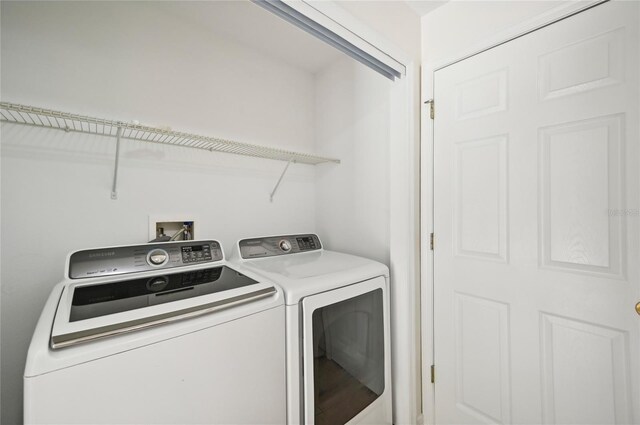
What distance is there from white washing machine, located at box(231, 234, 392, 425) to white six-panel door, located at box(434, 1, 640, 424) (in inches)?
16.2

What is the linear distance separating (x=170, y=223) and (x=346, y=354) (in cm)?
131

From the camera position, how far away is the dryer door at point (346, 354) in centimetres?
113

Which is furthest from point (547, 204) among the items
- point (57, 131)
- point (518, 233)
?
point (57, 131)

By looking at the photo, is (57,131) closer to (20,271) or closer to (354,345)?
(20,271)

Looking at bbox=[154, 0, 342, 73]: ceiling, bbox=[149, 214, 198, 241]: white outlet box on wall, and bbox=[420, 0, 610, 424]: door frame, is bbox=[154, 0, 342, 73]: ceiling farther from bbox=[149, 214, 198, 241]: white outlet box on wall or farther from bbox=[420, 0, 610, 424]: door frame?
bbox=[149, 214, 198, 241]: white outlet box on wall

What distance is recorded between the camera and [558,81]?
1161 millimetres

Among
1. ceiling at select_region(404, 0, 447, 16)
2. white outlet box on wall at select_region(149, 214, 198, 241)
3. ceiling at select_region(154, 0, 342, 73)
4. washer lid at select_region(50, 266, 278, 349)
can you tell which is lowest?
washer lid at select_region(50, 266, 278, 349)

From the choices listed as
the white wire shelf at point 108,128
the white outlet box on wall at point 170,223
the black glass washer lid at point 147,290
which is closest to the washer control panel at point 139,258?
the black glass washer lid at point 147,290

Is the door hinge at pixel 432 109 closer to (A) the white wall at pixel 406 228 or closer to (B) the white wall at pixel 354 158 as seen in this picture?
(A) the white wall at pixel 406 228

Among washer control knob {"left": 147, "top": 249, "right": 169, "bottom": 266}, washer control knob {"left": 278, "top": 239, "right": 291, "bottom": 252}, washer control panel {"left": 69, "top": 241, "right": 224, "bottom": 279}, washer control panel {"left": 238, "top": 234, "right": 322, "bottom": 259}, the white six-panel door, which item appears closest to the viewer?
the white six-panel door

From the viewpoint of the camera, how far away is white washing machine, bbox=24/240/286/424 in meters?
Result: 0.66

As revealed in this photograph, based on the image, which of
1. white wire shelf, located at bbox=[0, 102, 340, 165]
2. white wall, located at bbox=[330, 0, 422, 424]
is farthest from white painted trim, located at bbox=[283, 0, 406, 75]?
white wire shelf, located at bbox=[0, 102, 340, 165]

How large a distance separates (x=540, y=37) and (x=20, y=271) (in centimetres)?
270

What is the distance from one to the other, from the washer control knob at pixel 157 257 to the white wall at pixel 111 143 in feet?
0.84
